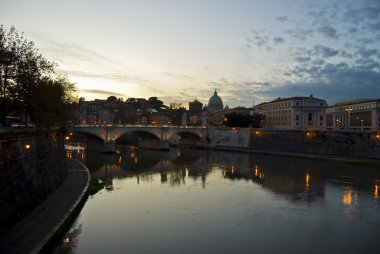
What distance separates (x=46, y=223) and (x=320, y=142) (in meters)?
41.7

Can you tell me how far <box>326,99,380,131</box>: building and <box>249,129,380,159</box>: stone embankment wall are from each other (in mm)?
15827

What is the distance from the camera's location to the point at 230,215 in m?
17.7

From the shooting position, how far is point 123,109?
333 ft

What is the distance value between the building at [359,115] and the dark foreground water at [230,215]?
46272 mm

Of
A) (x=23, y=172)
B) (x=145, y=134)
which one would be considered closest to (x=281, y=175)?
(x=23, y=172)

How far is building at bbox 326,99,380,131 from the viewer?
3034 inches

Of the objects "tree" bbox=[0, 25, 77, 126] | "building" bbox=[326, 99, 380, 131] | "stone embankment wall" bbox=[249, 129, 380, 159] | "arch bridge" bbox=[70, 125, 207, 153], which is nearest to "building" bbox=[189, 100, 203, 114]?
"building" bbox=[326, 99, 380, 131]

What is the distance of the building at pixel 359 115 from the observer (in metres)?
77.1

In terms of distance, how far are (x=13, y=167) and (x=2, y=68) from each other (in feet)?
25.3

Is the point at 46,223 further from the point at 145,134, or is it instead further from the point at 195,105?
the point at 195,105

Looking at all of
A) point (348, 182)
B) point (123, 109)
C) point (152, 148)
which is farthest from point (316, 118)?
point (348, 182)

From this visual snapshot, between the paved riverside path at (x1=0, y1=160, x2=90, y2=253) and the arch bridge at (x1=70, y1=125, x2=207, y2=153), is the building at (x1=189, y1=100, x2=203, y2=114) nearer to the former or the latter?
the arch bridge at (x1=70, y1=125, x2=207, y2=153)

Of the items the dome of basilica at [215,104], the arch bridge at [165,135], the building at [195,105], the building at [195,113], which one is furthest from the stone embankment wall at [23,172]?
the building at [195,105]

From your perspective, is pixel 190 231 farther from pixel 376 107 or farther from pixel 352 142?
pixel 376 107
